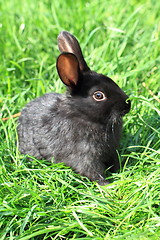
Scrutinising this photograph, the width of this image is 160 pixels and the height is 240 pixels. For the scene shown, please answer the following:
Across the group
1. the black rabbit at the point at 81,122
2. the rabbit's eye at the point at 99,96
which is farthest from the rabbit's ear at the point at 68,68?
the rabbit's eye at the point at 99,96

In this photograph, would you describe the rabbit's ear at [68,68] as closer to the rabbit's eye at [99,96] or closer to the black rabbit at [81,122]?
the black rabbit at [81,122]

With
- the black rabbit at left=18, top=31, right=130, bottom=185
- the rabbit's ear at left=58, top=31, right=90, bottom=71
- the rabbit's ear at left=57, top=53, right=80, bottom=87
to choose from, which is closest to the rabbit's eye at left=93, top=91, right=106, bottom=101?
the black rabbit at left=18, top=31, right=130, bottom=185

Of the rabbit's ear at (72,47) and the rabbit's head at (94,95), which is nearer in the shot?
the rabbit's head at (94,95)

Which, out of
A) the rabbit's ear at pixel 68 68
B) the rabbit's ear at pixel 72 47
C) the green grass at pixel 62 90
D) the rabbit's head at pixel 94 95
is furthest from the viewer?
the rabbit's ear at pixel 72 47

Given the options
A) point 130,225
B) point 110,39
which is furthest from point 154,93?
point 130,225

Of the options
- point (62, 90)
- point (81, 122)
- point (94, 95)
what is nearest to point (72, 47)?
point (94, 95)
